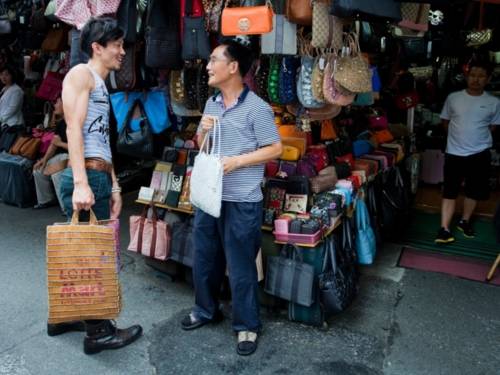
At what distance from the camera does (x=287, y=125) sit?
4039 millimetres

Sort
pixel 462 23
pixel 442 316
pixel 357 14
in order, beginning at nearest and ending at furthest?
pixel 357 14
pixel 442 316
pixel 462 23

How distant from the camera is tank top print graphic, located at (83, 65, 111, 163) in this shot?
2908 millimetres

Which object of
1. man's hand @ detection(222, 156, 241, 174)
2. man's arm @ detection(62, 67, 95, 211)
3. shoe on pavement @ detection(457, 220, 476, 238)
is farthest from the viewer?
shoe on pavement @ detection(457, 220, 476, 238)

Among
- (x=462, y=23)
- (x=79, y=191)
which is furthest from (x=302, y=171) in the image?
(x=462, y=23)

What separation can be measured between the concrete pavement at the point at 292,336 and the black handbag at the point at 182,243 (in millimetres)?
337

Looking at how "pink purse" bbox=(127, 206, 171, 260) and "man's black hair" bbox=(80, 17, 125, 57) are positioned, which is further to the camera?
"pink purse" bbox=(127, 206, 171, 260)

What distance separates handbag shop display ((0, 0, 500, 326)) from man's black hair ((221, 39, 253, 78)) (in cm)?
19

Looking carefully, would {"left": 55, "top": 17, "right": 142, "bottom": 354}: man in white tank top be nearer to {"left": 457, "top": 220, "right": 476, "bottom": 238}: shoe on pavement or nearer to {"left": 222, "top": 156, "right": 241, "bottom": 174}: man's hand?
{"left": 222, "top": 156, "right": 241, "bottom": 174}: man's hand

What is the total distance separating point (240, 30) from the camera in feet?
10.4

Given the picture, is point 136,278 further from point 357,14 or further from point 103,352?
point 357,14

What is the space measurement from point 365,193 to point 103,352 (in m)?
2.70

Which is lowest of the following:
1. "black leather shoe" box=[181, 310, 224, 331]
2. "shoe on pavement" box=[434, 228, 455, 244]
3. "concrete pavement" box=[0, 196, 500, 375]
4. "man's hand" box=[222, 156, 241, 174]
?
"concrete pavement" box=[0, 196, 500, 375]

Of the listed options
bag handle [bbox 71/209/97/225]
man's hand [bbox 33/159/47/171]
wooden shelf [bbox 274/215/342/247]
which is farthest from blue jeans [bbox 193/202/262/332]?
man's hand [bbox 33/159/47/171]

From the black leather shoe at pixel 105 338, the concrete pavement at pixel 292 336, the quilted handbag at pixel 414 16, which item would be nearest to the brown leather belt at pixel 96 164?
the black leather shoe at pixel 105 338
